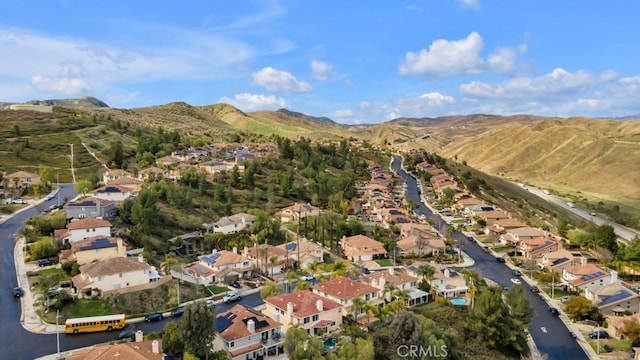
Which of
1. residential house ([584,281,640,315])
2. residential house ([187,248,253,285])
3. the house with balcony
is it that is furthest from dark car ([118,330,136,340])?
residential house ([584,281,640,315])

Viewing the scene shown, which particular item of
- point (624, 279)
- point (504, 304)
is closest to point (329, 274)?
point (504, 304)

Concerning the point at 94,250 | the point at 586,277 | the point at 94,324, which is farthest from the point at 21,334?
the point at 586,277

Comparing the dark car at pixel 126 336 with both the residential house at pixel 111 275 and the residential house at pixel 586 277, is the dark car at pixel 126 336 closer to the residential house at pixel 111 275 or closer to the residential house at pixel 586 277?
the residential house at pixel 111 275

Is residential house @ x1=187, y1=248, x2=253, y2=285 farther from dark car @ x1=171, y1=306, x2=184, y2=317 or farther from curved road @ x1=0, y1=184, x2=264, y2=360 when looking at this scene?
dark car @ x1=171, y1=306, x2=184, y2=317

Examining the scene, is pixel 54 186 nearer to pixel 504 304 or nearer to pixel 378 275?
pixel 378 275

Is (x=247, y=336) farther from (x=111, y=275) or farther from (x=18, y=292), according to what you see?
(x=18, y=292)

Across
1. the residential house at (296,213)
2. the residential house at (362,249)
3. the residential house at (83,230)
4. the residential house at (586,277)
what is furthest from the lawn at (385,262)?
the residential house at (83,230)
